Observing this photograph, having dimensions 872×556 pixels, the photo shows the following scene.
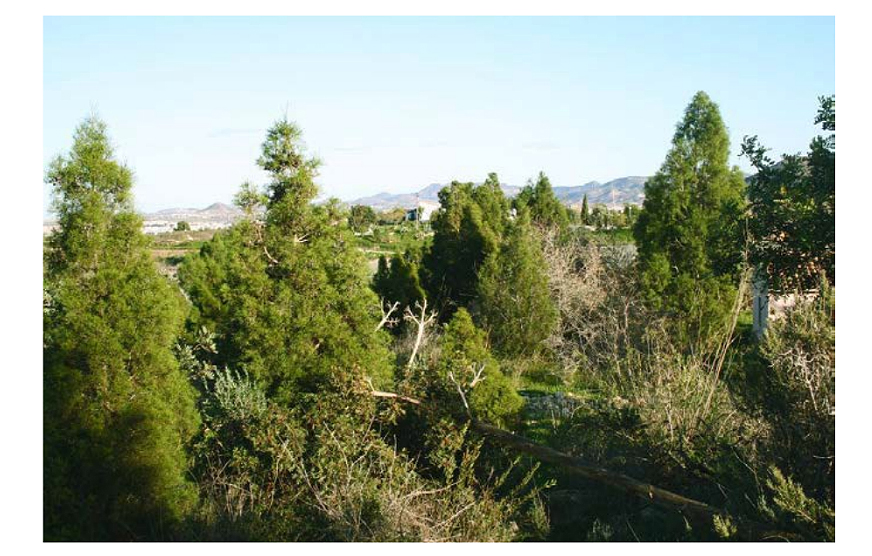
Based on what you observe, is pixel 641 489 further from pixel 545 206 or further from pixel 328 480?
pixel 545 206

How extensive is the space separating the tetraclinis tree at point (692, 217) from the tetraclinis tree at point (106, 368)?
8642 millimetres

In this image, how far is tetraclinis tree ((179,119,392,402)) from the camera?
7805 mm

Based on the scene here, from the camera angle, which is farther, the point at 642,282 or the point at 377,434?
the point at 642,282

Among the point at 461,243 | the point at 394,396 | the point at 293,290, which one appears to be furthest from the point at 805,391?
the point at 461,243

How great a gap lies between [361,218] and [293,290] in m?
26.5

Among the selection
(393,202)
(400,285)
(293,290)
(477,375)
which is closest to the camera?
(477,375)

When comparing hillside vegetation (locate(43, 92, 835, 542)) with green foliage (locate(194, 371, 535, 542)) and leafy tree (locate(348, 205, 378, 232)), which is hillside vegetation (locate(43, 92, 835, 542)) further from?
leafy tree (locate(348, 205, 378, 232))

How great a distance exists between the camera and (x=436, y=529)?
19.7 ft

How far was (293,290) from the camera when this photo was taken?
26.2 ft

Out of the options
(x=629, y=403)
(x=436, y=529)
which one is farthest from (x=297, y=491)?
(x=629, y=403)

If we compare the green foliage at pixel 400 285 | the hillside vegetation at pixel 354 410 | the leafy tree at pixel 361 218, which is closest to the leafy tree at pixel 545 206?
the green foliage at pixel 400 285

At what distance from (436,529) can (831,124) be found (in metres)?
4.93

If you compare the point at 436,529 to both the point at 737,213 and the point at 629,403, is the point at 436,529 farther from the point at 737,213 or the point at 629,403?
the point at 737,213

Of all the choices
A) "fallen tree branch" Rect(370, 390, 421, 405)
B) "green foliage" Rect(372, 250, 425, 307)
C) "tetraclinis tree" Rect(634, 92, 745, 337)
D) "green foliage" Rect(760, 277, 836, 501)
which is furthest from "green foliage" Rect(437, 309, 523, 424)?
"green foliage" Rect(372, 250, 425, 307)
